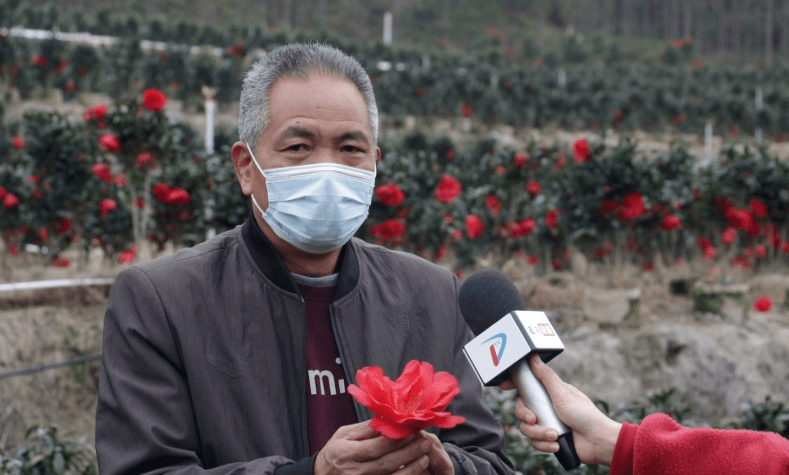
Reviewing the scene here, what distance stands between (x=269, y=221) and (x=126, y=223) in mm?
4579

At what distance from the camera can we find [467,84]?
1856 centimetres

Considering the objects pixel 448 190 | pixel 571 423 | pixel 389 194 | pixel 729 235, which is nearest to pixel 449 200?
pixel 448 190

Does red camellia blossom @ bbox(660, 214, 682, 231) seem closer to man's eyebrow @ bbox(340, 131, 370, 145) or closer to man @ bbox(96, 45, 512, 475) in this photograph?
man @ bbox(96, 45, 512, 475)

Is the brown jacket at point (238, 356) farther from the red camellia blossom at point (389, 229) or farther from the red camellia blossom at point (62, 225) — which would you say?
the red camellia blossom at point (62, 225)

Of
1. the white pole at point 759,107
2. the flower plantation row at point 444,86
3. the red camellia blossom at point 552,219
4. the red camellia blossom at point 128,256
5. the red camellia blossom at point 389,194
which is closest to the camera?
the red camellia blossom at point 389,194

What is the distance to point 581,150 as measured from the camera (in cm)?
610

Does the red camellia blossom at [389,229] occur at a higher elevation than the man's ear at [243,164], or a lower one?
lower

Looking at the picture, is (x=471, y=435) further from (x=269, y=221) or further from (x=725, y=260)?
(x=725, y=260)

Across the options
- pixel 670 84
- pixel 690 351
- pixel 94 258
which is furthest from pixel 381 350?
pixel 670 84

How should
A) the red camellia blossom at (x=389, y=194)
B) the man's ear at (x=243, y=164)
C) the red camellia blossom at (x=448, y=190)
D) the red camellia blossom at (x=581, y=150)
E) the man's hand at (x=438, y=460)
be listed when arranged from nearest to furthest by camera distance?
the man's hand at (x=438, y=460) < the man's ear at (x=243, y=164) < the red camellia blossom at (x=389, y=194) < the red camellia blossom at (x=448, y=190) < the red camellia blossom at (x=581, y=150)

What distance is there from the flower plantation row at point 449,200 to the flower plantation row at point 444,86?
9.14 meters

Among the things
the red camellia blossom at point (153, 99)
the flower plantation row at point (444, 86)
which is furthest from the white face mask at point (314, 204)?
the flower plantation row at point (444, 86)

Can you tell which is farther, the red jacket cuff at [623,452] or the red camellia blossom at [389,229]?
the red camellia blossom at [389,229]

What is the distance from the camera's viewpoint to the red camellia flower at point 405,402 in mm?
1181
